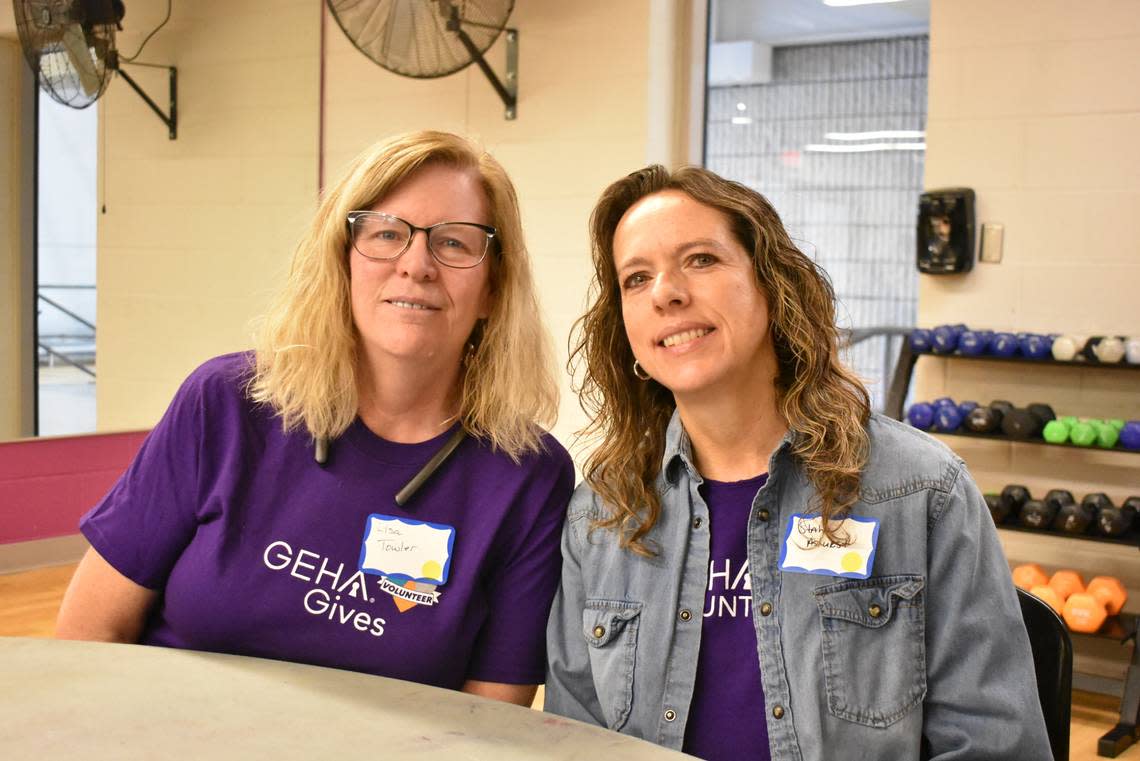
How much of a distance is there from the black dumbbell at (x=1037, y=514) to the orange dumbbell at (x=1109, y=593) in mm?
224

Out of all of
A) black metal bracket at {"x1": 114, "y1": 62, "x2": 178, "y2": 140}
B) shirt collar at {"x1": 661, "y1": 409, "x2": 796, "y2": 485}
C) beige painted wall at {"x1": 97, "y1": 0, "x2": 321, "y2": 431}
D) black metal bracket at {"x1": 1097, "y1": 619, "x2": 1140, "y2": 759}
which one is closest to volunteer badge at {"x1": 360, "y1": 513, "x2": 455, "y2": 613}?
shirt collar at {"x1": 661, "y1": 409, "x2": 796, "y2": 485}

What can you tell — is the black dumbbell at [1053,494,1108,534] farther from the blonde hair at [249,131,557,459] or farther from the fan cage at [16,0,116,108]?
→ the fan cage at [16,0,116,108]

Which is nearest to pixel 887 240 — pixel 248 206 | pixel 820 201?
pixel 820 201

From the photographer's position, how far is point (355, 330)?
1.72 meters

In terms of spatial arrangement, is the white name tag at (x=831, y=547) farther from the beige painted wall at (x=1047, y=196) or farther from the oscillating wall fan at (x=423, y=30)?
the oscillating wall fan at (x=423, y=30)

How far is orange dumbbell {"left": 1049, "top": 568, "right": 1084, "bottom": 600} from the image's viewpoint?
3.52 m

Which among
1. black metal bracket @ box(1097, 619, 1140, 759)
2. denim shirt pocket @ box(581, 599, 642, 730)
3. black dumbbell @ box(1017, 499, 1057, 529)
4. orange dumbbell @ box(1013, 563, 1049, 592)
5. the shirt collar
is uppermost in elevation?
the shirt collar

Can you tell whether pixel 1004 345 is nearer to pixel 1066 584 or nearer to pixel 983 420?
pixel 983 420

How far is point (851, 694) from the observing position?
134cm

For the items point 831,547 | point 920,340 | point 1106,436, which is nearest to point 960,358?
point 920,340

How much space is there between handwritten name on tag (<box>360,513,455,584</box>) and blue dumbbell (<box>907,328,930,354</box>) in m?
2.63

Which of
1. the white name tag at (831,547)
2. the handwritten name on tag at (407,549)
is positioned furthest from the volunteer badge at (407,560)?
the white name tag at (831,547)

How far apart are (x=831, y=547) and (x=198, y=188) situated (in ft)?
15.2

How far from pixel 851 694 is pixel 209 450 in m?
0.90
